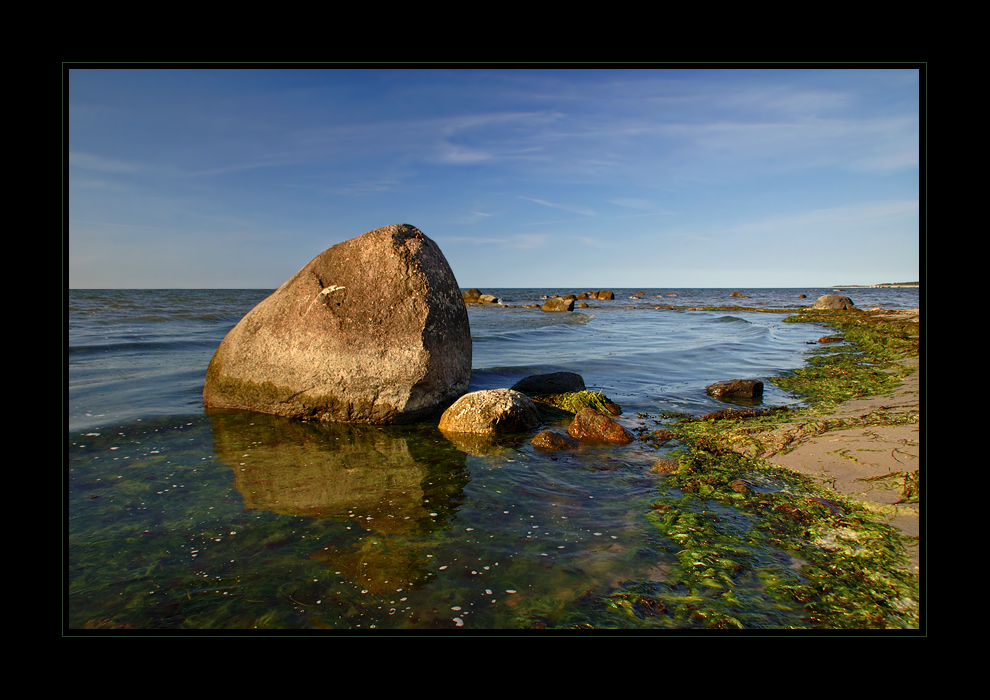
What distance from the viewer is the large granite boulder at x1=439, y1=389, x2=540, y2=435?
23.6 feet

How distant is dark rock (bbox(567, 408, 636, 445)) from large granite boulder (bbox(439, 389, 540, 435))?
0.77 meters

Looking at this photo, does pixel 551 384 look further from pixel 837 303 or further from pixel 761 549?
pixel 837 303

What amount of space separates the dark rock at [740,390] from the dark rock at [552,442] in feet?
13.8

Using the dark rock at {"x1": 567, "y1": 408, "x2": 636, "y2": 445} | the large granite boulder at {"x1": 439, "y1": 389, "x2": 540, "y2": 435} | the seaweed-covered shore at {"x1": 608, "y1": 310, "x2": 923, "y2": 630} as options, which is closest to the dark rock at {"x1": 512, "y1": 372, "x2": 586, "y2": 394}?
the large granite boulder at {"x1": 439, "y1": 389, "x2": 540, "y2": 435}

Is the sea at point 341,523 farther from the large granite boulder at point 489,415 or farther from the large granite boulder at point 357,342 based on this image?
the large granite boulder at point 357,342

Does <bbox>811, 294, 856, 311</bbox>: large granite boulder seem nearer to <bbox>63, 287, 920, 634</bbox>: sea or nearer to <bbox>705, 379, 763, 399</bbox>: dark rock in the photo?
<bbox>705, 379, 763, 399</bbox>: dark rock

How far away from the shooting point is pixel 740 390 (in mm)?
9258

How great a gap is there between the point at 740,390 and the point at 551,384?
361 cm

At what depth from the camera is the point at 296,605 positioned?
127 inches

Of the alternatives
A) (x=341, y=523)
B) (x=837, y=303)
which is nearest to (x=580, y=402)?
(x=341, y=523)

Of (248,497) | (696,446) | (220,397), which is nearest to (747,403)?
(696,446)

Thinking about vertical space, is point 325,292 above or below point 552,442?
above

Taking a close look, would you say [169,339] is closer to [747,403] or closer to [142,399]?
[142,399]

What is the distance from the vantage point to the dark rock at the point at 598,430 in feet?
22.2
